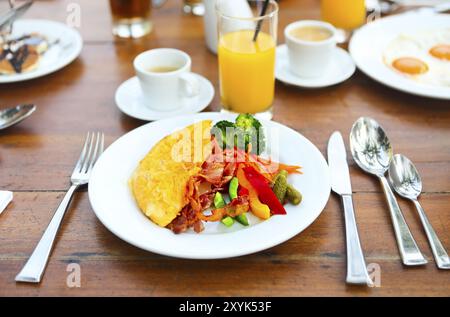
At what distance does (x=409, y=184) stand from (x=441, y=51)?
72 cm

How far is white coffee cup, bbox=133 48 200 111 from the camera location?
1296 mm

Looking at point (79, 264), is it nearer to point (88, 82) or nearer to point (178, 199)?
point (178, 199)

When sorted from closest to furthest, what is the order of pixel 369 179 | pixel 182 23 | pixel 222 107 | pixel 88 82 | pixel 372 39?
pixel 369 179
pixel 222 107
pixel 88 82
pixel 372 39
pixel 182 23

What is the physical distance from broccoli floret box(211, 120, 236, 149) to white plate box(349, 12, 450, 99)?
548 millimetres

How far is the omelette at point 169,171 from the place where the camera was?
95 centimetres

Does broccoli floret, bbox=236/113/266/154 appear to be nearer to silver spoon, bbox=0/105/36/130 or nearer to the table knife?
the table knife

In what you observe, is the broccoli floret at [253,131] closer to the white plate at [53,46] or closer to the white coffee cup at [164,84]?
the white coffee cup at [164,84]

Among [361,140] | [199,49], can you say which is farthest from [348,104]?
[199,49]

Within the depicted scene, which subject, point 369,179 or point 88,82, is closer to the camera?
point 369,179

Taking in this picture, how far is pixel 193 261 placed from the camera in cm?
90

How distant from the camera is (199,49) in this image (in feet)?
5.56

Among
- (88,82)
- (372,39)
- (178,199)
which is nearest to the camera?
(178,199)

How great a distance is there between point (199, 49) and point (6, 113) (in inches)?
26.9

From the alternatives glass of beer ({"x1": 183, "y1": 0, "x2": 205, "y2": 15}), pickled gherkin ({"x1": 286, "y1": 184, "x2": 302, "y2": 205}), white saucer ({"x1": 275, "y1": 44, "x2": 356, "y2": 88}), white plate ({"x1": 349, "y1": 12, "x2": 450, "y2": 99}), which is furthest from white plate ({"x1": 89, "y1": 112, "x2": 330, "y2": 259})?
glass of beer ({"x1": 183, "y1": 0, "x2": 205, "y2": 15})
